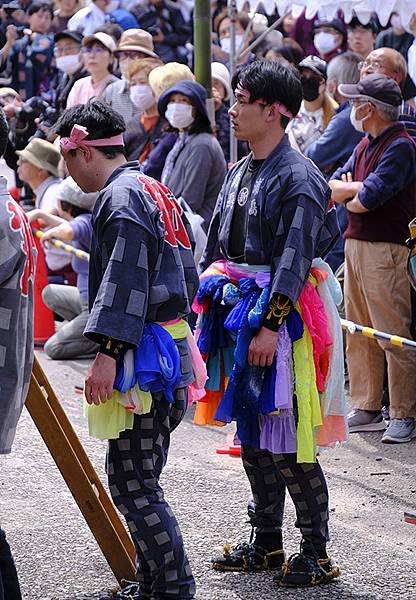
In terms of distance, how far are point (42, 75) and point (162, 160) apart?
5.83m

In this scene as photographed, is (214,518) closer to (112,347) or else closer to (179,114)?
(112,347)

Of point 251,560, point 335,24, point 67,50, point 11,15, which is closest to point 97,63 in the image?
point 67,50

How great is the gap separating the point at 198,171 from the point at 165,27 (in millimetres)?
5711

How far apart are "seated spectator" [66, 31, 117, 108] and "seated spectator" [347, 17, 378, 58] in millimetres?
2082

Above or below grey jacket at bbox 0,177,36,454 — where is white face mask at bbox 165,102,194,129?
above

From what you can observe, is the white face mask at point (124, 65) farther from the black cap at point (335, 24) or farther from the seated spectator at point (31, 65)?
the seated spectator at point (31, 65)

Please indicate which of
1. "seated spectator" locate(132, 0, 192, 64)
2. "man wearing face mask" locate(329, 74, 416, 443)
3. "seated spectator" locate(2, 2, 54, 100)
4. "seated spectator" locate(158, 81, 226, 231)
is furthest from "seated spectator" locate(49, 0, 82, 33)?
"man wearing face mask" locate(329, 74, 416, 443)

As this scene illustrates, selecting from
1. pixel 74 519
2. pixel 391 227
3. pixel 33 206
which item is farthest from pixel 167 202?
pixel 33 206

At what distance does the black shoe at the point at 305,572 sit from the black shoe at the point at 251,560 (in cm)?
12

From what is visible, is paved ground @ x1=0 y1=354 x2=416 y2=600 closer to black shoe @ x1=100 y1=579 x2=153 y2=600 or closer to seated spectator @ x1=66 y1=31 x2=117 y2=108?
black shoe @ x1=100 y1=579 x2=153 y2=600

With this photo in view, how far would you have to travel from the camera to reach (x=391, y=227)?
6.38 metres

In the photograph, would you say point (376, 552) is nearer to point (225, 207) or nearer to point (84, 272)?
point (225, 207)

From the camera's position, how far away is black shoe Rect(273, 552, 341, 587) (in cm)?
431

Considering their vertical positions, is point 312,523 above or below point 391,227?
below
